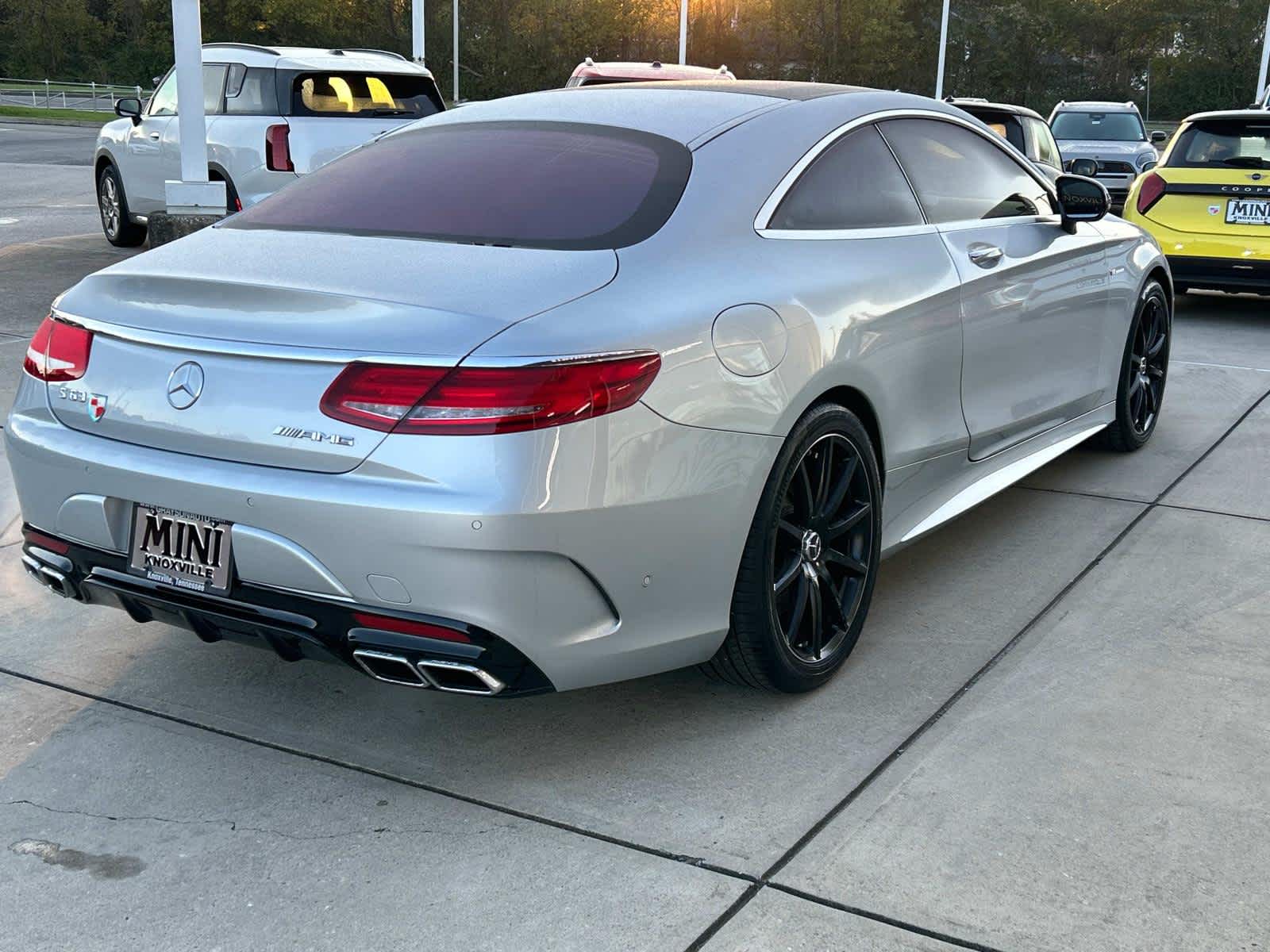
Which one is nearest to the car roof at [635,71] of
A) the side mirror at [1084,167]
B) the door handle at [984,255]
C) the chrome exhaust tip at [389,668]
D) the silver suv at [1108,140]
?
the side mirror at [1084,167]

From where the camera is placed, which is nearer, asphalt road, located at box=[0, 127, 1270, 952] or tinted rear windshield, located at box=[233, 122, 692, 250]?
asphalt road, located at box=[0, 127, 1270, 952]

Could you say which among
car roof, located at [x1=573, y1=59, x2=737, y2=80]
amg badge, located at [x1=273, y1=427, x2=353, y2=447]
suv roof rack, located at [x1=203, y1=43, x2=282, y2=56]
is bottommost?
amg badge, located at [x1=273, y1=427, x2=353, y2=447]

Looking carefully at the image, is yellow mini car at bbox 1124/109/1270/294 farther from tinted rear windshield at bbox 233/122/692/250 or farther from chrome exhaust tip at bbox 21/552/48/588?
chrome exhaust tip at bbox 21/552/48/588

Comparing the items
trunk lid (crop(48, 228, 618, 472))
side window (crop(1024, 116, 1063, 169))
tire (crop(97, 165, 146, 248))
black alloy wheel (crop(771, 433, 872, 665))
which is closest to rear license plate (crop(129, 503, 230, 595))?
trunk lid (crop(48, 228, 618, 472))

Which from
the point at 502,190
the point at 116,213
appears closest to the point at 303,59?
the point at 116,213

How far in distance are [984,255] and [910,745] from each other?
1768 mm

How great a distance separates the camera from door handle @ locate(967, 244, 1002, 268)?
448cm

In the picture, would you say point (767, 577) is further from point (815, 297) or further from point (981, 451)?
point (981, 451)

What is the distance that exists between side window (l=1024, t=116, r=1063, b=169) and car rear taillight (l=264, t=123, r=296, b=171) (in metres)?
5.76

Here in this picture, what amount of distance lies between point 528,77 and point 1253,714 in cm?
7094

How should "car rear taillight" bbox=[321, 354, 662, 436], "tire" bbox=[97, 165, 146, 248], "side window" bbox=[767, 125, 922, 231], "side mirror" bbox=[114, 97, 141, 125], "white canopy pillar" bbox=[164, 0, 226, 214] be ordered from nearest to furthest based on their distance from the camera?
"car rear taillight" bbox=[321, 354, 662, 436] → "side window" bbox=[767, 125, 922, 231] → "white canopy pillar" bbox=[164, 0, 226, 214] → "side mirror" bbox=[114, 97, 141, 125] → "tire" bbox=[97, 165, 146, 248]

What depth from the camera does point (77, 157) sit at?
2433 cm

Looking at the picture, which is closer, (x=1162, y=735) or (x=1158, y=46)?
(x=1162, y=735)

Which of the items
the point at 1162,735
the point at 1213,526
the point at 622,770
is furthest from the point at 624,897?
the point at 1213,526
